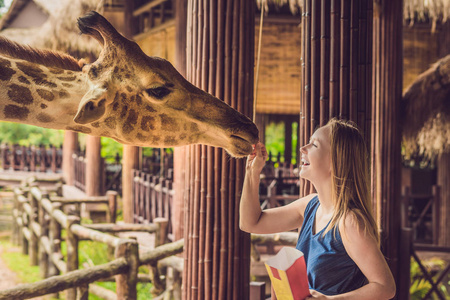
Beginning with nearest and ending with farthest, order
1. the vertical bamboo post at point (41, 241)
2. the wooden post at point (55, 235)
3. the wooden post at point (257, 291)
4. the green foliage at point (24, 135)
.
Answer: the wooden post at point (257, 291) → the wooden post at point (55, 235) → the vertical bamboo post at point (41, 241) → the green foliage at point (24, 135)

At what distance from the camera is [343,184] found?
5.32 feet

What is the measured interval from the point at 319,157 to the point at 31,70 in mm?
1118

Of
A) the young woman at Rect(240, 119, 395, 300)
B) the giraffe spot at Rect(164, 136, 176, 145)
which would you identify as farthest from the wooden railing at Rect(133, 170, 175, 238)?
the young woman at Rect(240, 119, 395, 300)

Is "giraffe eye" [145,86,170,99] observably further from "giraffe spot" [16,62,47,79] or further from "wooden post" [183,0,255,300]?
"wooden post" [183,0,255,300]

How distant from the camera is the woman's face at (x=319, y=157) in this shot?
1708 millimetres

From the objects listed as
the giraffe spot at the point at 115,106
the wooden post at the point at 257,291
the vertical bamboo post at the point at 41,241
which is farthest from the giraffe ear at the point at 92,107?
the vertical bamboo post at the point at 41,241

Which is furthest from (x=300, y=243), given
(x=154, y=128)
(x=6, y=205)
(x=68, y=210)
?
(x=6, y=205)

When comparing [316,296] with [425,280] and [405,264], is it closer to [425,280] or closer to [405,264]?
[405,264]

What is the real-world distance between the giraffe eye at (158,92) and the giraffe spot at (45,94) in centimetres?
37

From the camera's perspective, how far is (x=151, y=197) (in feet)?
25.4

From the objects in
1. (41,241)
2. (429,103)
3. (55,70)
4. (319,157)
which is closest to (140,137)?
(55,70)

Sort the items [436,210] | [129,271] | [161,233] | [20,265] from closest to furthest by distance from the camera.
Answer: [129,271]
[161,233]
[436,210]
[20,265]

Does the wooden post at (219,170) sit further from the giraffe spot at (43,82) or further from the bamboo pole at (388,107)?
the bamboo pole at (388,107)

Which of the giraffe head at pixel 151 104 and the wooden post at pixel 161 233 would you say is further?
the wooden post at pixel 161 233
